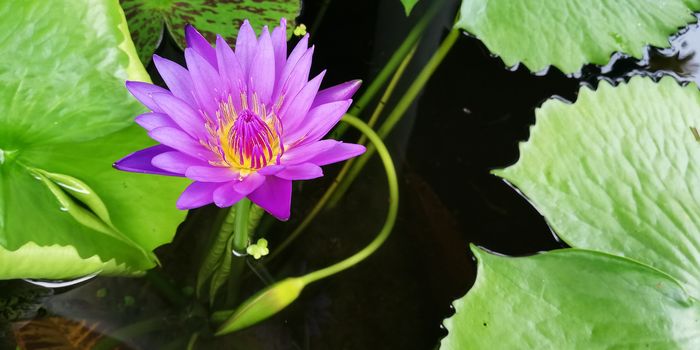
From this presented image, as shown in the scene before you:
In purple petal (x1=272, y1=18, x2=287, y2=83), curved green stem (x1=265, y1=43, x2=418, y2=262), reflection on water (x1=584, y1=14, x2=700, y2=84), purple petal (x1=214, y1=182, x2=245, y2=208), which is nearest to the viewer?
purple petal (x1=214, y1=182, x2=245, y2=208)

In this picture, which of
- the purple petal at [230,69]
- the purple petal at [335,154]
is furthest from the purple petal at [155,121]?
the purple petal at [335,154]

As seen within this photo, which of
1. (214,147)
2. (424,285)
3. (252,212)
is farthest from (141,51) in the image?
(424,285)

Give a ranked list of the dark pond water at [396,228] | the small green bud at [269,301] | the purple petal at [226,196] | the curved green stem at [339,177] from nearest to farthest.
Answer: the purple petal at [226,196] → the small green bud at [269,301] → the dark pond water at [396,228] → the curved green stem at [339,177]

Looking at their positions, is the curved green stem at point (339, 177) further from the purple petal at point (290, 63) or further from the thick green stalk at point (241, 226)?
the purple petal at point (290, 63)

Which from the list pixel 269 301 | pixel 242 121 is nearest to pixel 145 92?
pixel 242 121

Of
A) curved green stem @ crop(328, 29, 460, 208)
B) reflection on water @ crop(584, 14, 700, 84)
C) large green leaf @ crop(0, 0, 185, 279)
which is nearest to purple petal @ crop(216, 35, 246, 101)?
large green leaf @ crop(0, 0, 185, 279)

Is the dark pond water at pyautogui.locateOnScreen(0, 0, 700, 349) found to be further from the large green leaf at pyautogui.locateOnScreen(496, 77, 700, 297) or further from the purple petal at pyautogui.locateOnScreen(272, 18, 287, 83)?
the purple petal at pyautogui.locateOnScreen(272, 18, 287, 83)
